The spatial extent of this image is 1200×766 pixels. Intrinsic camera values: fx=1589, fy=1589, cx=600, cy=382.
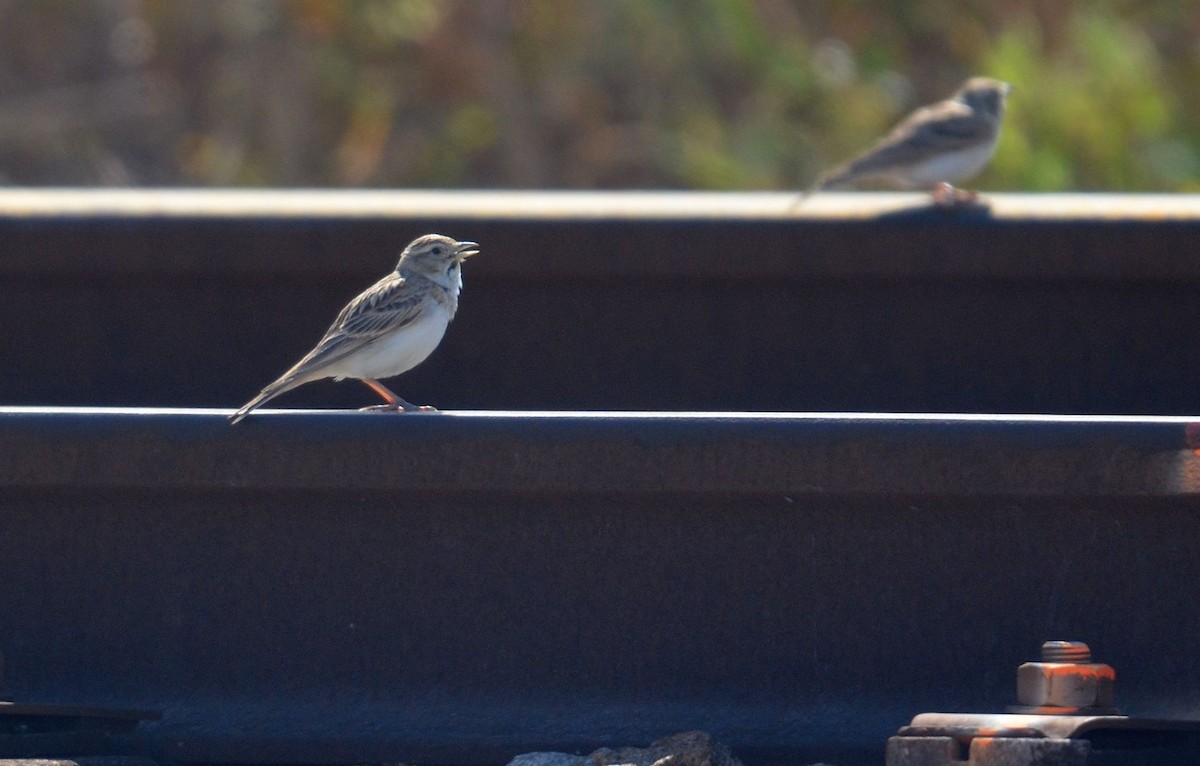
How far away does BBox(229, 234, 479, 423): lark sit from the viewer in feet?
16.7

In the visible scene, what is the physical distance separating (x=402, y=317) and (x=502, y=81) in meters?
11.1

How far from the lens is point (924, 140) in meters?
8.05

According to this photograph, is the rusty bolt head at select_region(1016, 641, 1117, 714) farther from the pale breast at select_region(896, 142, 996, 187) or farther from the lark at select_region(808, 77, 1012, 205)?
the pale breast at select_region(896, 142, 996, 187)

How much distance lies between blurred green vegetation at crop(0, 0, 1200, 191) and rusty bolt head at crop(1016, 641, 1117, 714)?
954 centimetres

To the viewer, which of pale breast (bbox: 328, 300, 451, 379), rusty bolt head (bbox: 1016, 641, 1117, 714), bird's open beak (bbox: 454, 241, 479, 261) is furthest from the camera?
bird's open beak (bbox: 454, 241, 479, 261)

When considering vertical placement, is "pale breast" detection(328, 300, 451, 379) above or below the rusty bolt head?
above

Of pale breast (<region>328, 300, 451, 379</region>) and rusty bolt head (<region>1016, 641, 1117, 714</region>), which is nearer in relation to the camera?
rusty bolt head (<region>1016, 641, 1117, 714</region>)

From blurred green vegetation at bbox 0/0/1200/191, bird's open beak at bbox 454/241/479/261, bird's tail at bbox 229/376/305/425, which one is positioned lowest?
bird's tail at bbox 229/376/305/425

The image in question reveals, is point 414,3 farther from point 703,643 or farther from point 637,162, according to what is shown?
point 703,643

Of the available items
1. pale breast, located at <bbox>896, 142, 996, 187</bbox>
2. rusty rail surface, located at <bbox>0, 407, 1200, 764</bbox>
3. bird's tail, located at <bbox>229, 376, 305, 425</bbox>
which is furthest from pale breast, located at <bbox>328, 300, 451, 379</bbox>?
pale breast, located at <bbox>896, 142, 996, 187</bbox>

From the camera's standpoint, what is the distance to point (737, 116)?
14.8 metres

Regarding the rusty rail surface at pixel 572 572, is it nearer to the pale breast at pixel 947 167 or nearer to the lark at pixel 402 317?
the lark at pixel 402 317

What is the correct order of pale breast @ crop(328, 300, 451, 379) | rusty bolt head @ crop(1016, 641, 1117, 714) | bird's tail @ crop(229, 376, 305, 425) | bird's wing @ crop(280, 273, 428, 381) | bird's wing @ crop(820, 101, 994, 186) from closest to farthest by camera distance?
rusty bolt head @ crop(1016, 641, 1117, 714) < bird's tail @ crop(229, 376, 305, 425) < bird's wing @ crop(280, 273, 428, 381) < pale breast @ crop(328, 300, 451, 379) < bird's wing @ crop(820, 101, 994, 186)

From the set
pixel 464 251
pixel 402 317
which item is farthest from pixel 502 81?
pixel 402 317
